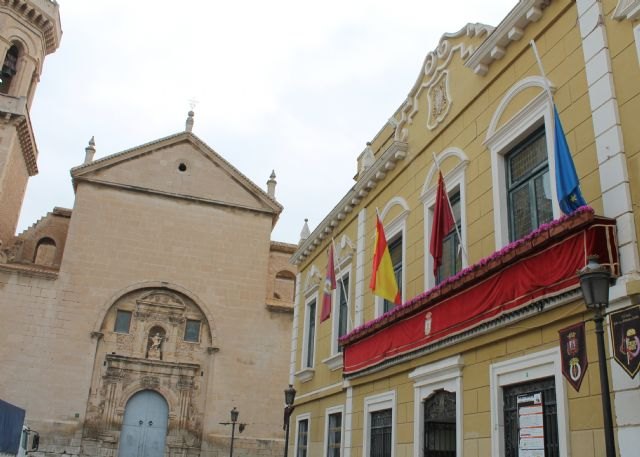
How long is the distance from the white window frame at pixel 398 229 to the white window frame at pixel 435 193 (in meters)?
0.84

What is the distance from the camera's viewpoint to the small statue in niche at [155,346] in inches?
1113

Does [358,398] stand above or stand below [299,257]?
below

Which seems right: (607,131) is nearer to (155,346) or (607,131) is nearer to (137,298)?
(155,346)

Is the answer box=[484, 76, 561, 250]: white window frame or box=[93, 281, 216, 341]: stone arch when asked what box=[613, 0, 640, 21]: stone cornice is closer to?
box=[484, 76, 561, 250]: white window frame

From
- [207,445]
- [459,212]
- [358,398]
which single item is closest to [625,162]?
[459,212]

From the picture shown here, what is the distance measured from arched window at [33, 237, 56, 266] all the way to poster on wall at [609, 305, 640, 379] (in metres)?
30.1

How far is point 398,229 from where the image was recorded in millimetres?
12453

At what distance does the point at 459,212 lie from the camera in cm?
1039

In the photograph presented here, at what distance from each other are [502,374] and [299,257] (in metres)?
11.7

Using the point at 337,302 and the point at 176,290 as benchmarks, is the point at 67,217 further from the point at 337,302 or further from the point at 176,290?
the point at 337,302

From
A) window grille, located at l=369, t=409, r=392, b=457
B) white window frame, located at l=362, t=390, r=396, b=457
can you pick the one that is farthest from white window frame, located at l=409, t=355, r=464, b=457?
window grille, located at l=369, t=409, r=392, b=457

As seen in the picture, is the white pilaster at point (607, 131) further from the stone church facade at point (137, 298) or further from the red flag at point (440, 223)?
the stone church facade at point (137, 298)

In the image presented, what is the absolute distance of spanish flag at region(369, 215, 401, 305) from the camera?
11.2 m

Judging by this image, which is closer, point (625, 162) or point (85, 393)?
point (625, 162)
